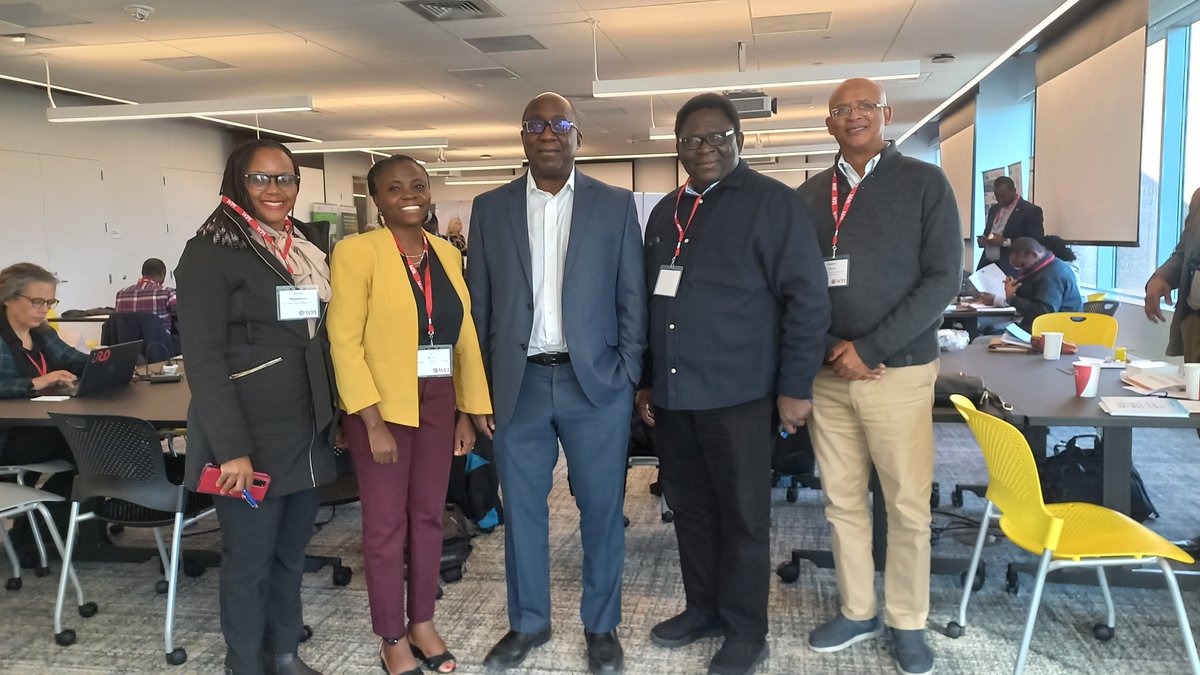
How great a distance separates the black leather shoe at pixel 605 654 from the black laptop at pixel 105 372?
7.79ft

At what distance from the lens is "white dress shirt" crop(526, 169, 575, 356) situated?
2.35 meters

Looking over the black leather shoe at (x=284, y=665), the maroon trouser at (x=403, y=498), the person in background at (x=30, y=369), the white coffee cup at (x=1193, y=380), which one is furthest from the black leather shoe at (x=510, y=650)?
the white coffee cup at (x=1193, y=380)

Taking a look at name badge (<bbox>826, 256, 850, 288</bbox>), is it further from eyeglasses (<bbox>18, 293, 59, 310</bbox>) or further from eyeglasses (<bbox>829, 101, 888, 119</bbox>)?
eyeglasses (<bbox>18, 293, 59, 310</bbox>)

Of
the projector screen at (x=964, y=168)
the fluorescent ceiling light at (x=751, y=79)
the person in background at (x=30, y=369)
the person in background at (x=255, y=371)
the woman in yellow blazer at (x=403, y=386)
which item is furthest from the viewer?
the projector screen at (x=964, y=168)

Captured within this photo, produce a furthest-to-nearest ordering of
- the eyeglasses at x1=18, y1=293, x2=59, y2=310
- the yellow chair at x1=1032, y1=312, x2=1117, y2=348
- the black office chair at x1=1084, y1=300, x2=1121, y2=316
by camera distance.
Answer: the black office chair at x1=1084, y1=300, x2=1121, y2=316
the yellow chair at x1=1032, y1=312, x2=1117, y2=348
the eyeglasses at x1=18, y1=293, x2=59, y2=310

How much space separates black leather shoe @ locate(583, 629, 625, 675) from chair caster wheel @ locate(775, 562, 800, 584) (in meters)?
0.83

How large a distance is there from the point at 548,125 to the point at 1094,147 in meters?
6.47

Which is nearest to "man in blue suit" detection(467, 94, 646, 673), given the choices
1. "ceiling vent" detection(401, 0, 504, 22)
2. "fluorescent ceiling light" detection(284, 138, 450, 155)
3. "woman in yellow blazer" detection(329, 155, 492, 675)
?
"woman in yellow blazer" detection(329, 155, 492, 675)

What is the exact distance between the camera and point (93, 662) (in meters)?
2.61

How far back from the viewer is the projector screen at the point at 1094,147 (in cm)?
629

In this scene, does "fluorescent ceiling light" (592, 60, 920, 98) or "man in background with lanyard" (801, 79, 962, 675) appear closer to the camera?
"man in background with lanyard" (801, 79, 962, 675)

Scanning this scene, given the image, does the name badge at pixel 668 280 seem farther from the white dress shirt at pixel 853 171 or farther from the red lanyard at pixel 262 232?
the red lanyard at pixel 262 232

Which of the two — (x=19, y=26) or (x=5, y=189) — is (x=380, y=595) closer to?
(x=19, y=26)

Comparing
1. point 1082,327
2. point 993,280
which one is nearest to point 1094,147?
point 993,280
